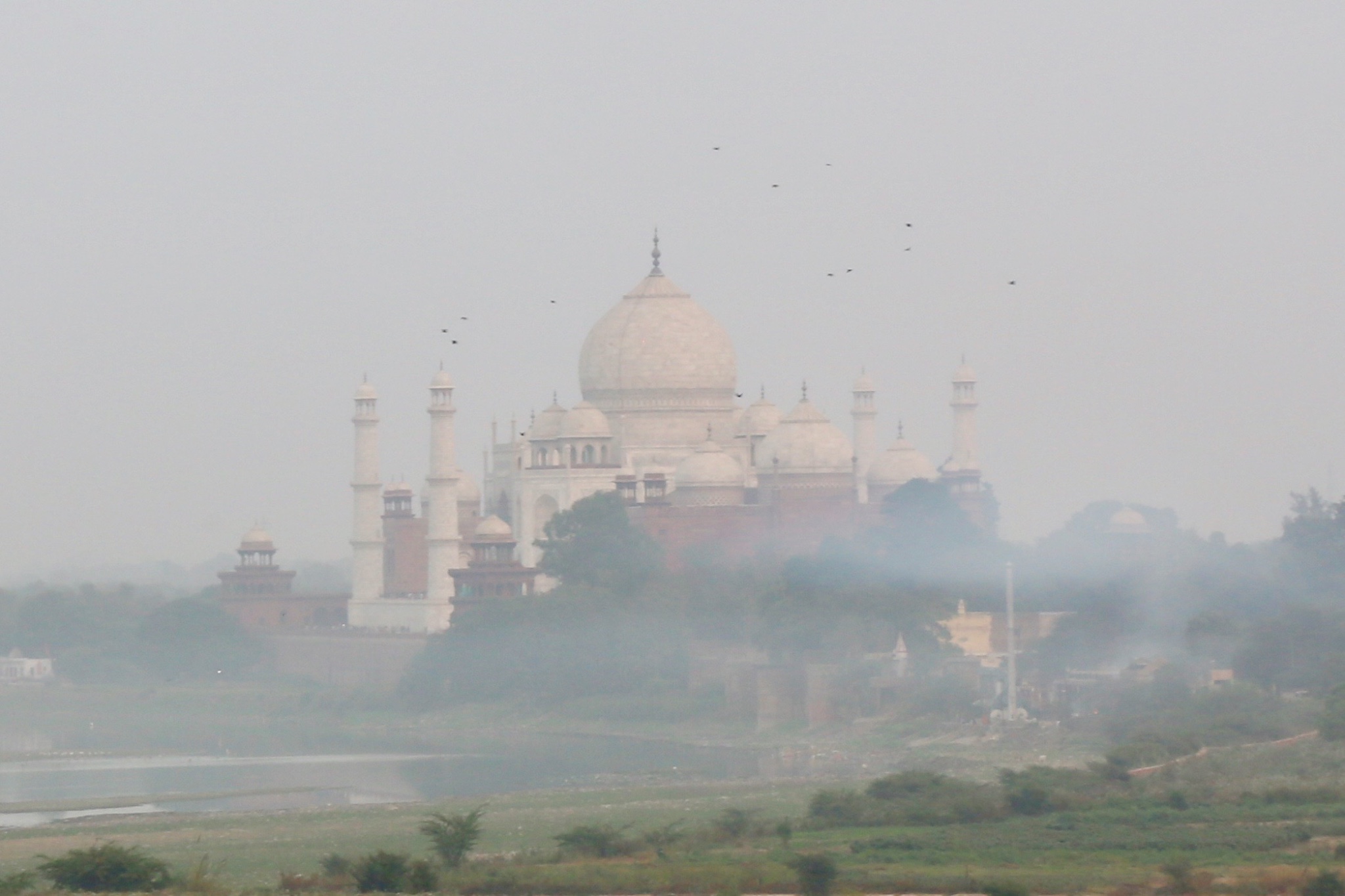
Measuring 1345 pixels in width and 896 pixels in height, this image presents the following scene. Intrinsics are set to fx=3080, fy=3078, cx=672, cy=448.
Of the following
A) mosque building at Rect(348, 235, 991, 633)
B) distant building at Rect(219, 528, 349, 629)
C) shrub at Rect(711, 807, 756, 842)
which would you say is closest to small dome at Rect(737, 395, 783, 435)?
mosque building at Rect(348, 235, 991, 633)

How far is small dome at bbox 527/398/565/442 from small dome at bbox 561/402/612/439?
0.74 m

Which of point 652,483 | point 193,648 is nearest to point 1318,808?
point 652,483

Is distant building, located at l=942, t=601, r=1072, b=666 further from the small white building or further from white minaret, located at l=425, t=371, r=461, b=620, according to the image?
the small white building

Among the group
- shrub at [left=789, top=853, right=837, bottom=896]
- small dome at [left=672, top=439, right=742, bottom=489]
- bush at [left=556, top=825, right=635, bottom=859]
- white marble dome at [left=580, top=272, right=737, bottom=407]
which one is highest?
white marble dome at [left=580, top=272, right=737, bottom=407]

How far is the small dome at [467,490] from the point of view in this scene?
77.9 metres

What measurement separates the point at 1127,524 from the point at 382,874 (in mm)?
41938

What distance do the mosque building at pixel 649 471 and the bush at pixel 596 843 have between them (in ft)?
117

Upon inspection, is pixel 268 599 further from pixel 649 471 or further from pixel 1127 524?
pixel 1127 524

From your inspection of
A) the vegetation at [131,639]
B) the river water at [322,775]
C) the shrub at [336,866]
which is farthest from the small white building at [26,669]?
the shrub at [336,866]

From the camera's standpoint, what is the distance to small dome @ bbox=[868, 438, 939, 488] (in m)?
74.8

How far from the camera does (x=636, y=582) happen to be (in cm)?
6769

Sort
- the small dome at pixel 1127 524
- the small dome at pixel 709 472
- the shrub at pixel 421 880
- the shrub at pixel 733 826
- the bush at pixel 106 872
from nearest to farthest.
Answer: the shrub at pixel 421 880
the bush at pixel 106 872
the shrub at pixel 733 826
the small dome at pixel 1127 524
the small dome at pixel 709 472

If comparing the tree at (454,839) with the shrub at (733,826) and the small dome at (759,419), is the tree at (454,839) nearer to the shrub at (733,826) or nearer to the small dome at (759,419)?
the shrub at (733,826)

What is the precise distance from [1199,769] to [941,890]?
12.1 m
